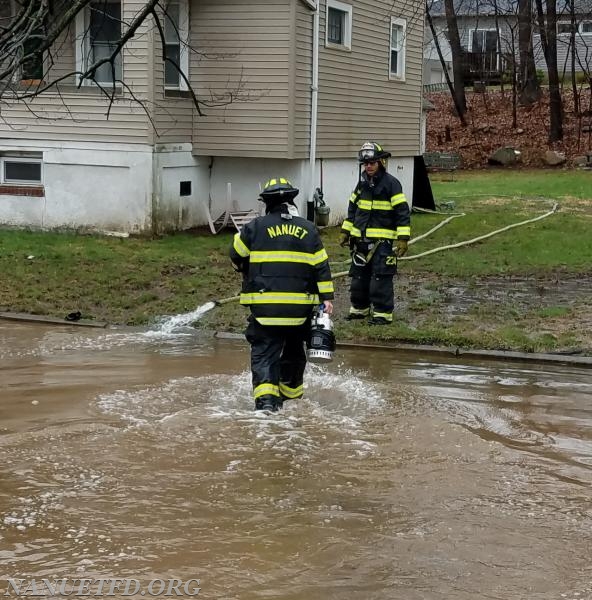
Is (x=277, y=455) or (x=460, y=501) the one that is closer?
(x=460, y=501)

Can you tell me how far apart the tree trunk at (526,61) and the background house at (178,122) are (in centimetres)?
2152

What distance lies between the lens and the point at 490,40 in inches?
2044

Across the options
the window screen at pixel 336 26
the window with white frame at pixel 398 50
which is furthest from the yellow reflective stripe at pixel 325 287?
the window with white frame at pixel 398 50

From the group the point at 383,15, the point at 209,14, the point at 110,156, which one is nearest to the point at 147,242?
the point at 110,156

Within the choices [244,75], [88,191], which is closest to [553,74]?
[244,75]

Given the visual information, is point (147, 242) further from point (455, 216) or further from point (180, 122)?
point (455, 216)

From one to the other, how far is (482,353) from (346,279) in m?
3.97

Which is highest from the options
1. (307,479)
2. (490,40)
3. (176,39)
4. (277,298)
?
(490,40)

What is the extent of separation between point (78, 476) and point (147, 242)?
10.1 metres

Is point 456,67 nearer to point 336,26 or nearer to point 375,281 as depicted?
point 336,26

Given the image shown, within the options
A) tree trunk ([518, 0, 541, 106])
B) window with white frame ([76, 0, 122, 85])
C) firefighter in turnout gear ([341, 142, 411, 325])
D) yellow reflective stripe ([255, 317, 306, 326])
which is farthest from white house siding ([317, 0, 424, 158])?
tree trunk ([518, 0, 541, 106])

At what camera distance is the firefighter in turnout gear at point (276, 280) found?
6938mm

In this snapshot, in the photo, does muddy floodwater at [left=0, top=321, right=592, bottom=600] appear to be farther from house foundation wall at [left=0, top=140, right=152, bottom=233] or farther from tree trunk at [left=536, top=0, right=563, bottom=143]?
tree trunk at [left=536, top=0, right=563, bottom=143]

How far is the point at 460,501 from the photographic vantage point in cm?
546
